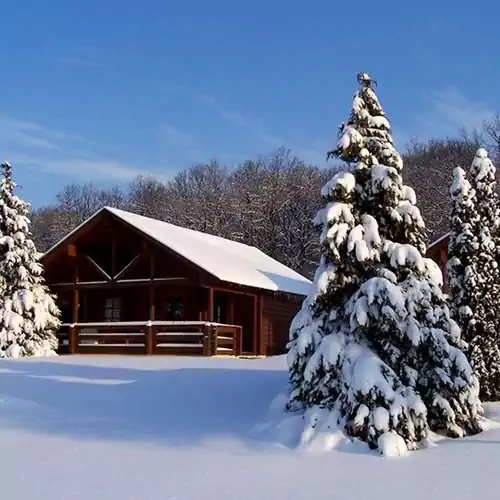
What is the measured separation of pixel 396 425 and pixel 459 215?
5414 millimetres

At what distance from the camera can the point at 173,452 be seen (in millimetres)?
10195

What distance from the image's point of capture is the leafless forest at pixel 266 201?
5450 cm

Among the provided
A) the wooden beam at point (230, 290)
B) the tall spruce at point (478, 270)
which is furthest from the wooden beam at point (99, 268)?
the tall spruce at point (478, 270)

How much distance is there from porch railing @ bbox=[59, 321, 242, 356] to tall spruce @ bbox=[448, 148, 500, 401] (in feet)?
37.1

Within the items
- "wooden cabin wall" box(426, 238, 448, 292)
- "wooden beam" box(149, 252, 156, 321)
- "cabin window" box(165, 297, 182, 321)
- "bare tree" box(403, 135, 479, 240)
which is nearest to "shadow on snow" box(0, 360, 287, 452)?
"wooden beam" box(149, 252, 156, 321)

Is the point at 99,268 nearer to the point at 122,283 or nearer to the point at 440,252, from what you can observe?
the point at 122,283

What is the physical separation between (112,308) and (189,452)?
64.2ft

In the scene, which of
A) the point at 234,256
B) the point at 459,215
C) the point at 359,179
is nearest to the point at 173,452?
the point at 359,179

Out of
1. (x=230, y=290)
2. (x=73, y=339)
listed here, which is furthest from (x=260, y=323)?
Answer: (x=73, y=339)

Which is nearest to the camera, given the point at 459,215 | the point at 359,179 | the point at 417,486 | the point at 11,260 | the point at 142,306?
the point at 417,486

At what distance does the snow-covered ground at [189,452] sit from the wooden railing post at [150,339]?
27.0 feet

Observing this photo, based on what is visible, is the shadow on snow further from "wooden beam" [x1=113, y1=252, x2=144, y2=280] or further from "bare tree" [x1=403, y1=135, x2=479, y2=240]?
"bare tree" [x1=403, y1=135, x2=479, y2=240]

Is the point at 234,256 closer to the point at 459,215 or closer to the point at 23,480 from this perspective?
the point at 459,215

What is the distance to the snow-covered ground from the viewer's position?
8.30 meters
